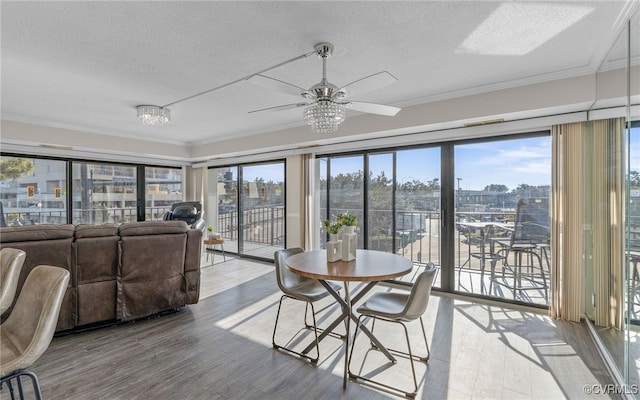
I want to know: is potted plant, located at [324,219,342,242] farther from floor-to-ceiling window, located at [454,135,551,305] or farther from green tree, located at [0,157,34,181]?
green tree, located at [0,157,34,181]

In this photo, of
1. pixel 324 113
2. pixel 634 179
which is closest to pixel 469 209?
pixel 634 179

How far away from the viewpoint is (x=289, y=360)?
2.42m

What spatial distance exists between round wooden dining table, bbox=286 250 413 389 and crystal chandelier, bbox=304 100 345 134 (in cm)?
112

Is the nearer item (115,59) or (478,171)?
(115,59)

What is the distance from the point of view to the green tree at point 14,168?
4723 millimetres

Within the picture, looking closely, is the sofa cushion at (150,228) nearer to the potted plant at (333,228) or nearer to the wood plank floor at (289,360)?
the wood plank floor at (289,360)

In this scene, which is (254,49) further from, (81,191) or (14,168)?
(81,191)

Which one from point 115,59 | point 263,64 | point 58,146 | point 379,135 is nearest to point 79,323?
point 115,59

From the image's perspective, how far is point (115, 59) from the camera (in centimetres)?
259

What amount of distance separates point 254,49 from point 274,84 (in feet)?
1.84

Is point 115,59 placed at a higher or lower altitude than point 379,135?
higher

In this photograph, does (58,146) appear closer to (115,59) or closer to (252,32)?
(115,59)

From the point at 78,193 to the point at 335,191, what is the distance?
4.86 metres

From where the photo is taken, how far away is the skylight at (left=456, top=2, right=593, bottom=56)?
6.30 ft
